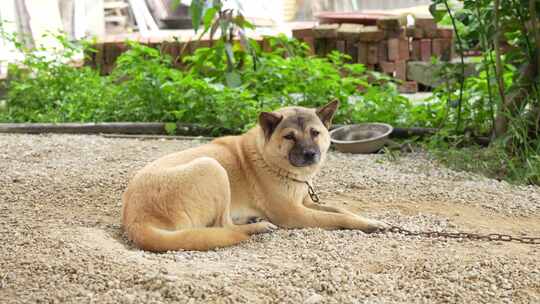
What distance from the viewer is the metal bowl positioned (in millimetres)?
7176

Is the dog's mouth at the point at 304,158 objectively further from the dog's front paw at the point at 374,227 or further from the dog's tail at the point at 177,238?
the dog's tail at the point at 177,238

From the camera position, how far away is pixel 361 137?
7.42 meters

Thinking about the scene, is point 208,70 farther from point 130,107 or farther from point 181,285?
point 181,285

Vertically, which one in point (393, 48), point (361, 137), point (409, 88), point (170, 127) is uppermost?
point (393, 48)

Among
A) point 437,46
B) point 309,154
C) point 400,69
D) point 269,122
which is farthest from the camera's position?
point 437,46

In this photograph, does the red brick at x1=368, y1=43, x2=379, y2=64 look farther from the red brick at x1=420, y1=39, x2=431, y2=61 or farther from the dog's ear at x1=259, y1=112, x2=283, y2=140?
the dog's ear at x1=259, y1=112, x2=283, y2=140

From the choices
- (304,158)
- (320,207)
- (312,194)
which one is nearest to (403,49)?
(312,194)

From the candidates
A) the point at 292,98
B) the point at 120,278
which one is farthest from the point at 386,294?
the point at 292,98

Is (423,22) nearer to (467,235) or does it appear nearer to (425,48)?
(425,48)

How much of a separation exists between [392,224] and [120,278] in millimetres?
2001

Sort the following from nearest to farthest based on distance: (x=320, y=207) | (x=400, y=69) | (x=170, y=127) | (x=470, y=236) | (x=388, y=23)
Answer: (x=470, y=236), (x=320, y=207), (x=170, y=127), (x=388, y=23), (x=400, y=69)

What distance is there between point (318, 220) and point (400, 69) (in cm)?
715

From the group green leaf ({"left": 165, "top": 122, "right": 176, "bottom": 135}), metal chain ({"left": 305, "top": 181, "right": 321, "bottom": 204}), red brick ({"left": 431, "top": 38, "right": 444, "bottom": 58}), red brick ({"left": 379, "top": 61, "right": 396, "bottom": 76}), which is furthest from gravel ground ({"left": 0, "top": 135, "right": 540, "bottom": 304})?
red brick ({"left": 431, "top": 38, "right": 444, "bottom": 58})

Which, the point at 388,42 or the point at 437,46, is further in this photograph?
the point at 437,46
